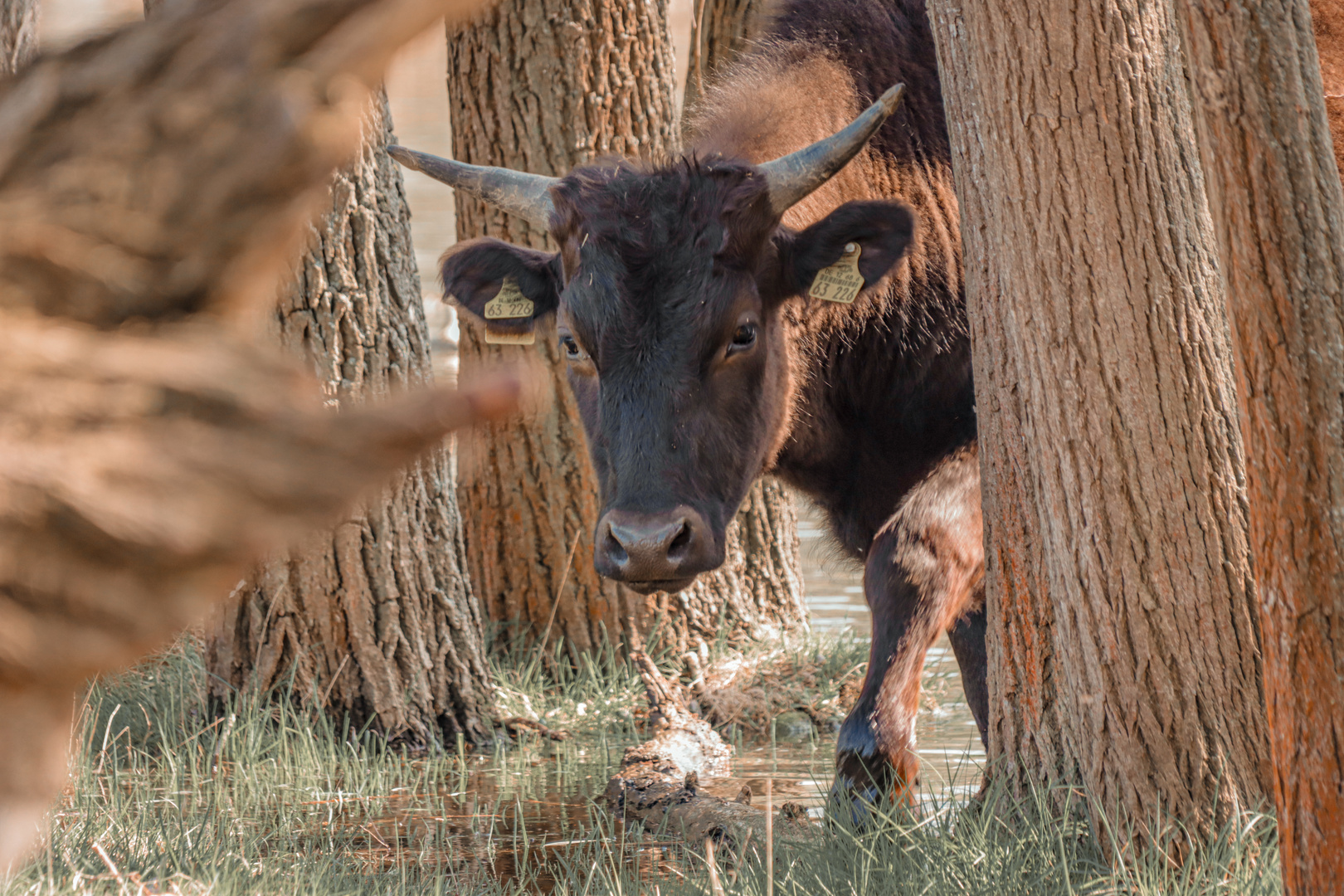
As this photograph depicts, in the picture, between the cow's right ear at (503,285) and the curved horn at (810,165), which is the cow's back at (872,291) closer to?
the curved horn at (810,165)

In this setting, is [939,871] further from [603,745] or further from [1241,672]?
[603,745]

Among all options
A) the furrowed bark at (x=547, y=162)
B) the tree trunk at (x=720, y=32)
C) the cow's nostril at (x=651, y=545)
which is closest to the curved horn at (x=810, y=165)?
the cow's nostril at (x=651, y=545)

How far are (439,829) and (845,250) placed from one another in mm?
2317

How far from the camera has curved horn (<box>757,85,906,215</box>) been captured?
4211 millimetres

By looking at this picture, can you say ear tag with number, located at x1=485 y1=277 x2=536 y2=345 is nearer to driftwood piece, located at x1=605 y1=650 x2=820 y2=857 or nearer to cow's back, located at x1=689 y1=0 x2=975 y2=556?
cow's back, located at x1=689 y1=0 x2=975 y2=556

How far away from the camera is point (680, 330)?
3.94 meters

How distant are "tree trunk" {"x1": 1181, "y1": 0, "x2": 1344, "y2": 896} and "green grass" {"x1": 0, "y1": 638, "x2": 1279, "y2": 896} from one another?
58cm

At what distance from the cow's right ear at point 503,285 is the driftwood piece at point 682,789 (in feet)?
5.40

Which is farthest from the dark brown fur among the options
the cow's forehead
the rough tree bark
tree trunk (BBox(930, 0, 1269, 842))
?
the rough tree bark

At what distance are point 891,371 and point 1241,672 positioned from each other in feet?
6.80

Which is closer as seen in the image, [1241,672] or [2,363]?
[2,363]

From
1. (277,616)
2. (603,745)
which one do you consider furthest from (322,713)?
(603,745)

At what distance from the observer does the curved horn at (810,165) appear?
13.8 ft

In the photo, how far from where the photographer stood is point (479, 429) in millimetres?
1052
